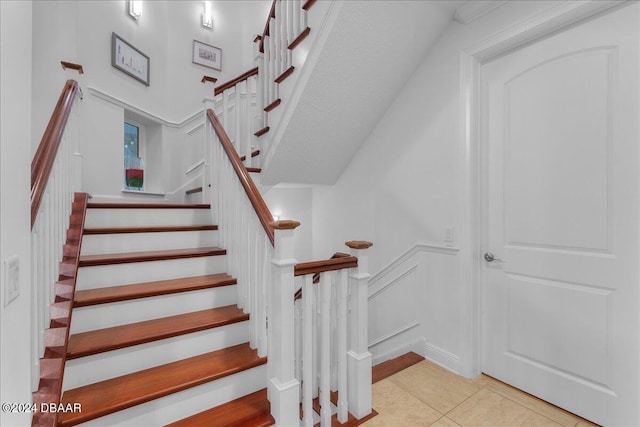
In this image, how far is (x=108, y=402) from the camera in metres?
1.27

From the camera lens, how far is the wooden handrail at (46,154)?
116 centimetres

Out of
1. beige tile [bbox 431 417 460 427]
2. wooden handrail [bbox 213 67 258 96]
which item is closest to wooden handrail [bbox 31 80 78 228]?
wooden handrail [bbox 213 67 258 96]

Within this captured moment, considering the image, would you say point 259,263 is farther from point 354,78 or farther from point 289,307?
point 354,78

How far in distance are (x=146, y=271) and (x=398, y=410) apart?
1733 millimetres

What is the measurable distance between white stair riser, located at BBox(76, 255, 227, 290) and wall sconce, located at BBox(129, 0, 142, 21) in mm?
2731

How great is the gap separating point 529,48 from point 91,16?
352 cm

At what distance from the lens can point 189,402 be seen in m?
1.44

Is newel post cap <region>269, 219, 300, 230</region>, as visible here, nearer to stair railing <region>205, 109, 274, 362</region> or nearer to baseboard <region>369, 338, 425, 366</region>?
stair railing <region>205, 109, 274, 362</region>

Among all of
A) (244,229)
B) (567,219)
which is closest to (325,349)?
(244,229)

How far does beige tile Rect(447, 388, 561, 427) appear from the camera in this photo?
1611 millimetres

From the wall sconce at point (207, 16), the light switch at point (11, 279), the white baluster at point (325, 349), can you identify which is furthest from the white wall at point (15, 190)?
the wall sconce at point (207, 16)

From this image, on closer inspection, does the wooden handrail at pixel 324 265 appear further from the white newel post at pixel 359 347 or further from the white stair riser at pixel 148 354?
the white stair riser at pixel 148 354

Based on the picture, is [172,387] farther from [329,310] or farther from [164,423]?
[329,310]

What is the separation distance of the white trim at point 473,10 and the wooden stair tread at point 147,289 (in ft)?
7.61
